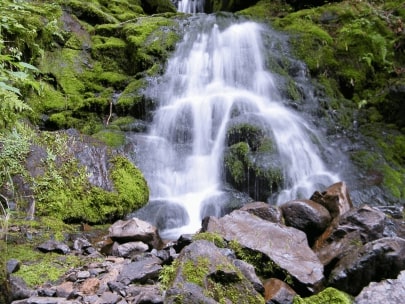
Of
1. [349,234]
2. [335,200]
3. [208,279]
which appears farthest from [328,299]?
[335,200]

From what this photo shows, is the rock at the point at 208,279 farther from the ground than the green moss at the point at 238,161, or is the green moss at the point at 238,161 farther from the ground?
the rock at the point at 208,279

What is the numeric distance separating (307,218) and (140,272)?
2.64 meters

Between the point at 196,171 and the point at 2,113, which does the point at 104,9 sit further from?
the point at 2,113

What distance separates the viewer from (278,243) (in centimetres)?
438

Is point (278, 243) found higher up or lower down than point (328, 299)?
lower down

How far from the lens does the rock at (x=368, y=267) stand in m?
3.87

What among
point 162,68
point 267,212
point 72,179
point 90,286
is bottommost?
point 267,212

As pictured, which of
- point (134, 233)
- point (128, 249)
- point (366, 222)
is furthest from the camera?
point (366, 222)

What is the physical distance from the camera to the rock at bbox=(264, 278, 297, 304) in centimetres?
342

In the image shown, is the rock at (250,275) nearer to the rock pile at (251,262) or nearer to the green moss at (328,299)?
the rock pile at (251,262)

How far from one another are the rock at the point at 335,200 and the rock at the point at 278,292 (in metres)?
2.18

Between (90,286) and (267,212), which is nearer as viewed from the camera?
(90,286)

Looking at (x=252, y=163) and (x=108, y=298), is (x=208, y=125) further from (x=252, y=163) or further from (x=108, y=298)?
(x=108, y=298)

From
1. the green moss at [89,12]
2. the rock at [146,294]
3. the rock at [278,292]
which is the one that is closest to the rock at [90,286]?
the rock at [146,294]
